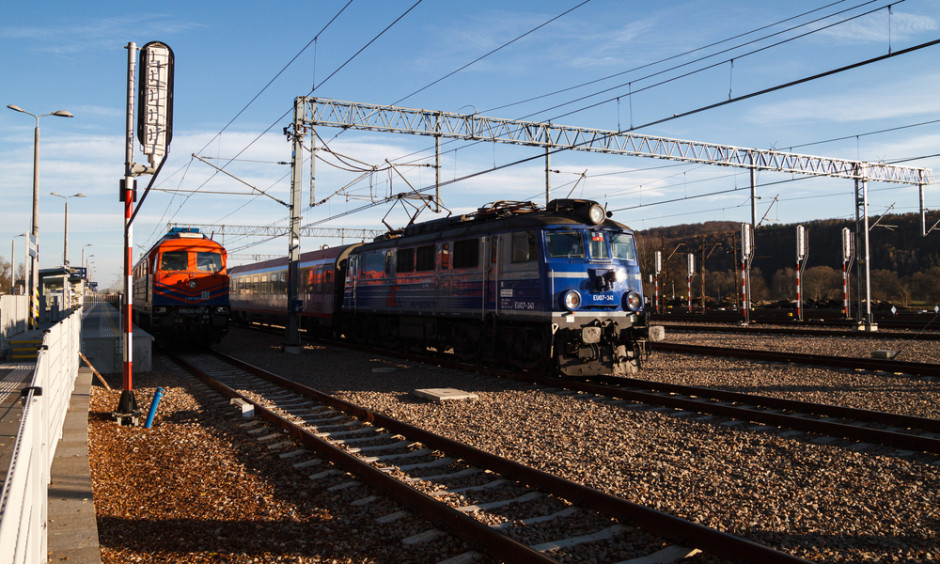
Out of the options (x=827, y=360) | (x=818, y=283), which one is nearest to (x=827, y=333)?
(x=827, y=360)

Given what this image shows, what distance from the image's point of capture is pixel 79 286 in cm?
5822

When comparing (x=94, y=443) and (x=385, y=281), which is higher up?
(x=385, y=281)

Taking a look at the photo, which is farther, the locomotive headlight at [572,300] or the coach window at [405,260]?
the coach window at [405,260]

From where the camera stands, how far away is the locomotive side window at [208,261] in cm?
2075

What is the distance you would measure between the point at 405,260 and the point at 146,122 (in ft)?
30.4

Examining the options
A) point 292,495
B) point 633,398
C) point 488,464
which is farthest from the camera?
point 633,398

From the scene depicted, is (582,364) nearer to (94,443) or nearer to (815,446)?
(815,446)

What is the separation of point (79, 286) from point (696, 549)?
2537 inches

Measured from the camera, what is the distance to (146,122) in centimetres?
948

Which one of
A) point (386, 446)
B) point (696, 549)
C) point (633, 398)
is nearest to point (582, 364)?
point (633, 398)

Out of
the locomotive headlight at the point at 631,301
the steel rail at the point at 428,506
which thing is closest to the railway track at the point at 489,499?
the steel rail at the point at 428,506

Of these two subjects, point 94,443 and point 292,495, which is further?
point 94,443

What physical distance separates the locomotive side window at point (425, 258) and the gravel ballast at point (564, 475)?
5.44 meters

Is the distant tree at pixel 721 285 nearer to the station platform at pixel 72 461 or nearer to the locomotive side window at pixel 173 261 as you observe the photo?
the locomotive side window at pixel 173 261
